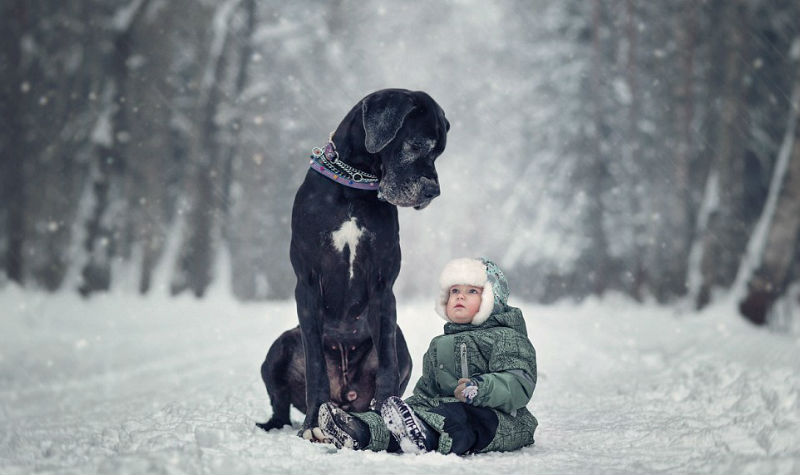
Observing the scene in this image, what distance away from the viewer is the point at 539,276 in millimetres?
22422

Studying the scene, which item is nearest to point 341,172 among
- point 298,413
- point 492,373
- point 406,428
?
point 492,373

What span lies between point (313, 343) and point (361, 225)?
70cm

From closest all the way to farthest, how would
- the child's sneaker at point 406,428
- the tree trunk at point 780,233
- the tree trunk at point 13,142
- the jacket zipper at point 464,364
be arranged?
1. the child's sneaker at point 406,428
2. the jacket zipper at point 464,364
3. the tree trunk at point 780,233
4. the tree trunk at point 13,142

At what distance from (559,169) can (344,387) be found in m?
18.2

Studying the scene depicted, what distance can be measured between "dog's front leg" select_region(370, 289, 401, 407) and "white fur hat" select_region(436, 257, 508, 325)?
311mm

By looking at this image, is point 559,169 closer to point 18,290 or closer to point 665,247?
point 665,247

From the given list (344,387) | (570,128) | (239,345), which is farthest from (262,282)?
(344,387)

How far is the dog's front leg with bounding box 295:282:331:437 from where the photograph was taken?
400 cm

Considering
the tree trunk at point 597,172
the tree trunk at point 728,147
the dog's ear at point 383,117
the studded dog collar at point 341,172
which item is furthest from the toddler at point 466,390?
the tree trunk at point 597,172

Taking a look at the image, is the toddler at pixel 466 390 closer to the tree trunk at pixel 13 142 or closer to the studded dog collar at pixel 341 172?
the studded dog collar at pixel 341 172

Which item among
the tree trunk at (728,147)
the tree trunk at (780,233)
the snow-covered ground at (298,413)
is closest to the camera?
the snow-covered ground at (298,413)

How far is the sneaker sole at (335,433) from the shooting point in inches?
132

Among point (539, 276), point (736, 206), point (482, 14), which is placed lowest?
point (539, 276)

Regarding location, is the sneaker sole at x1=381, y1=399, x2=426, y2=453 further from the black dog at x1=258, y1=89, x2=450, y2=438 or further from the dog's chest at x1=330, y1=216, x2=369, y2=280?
the dog's chest at x1=330, y1=216, x2=369, y2=280
